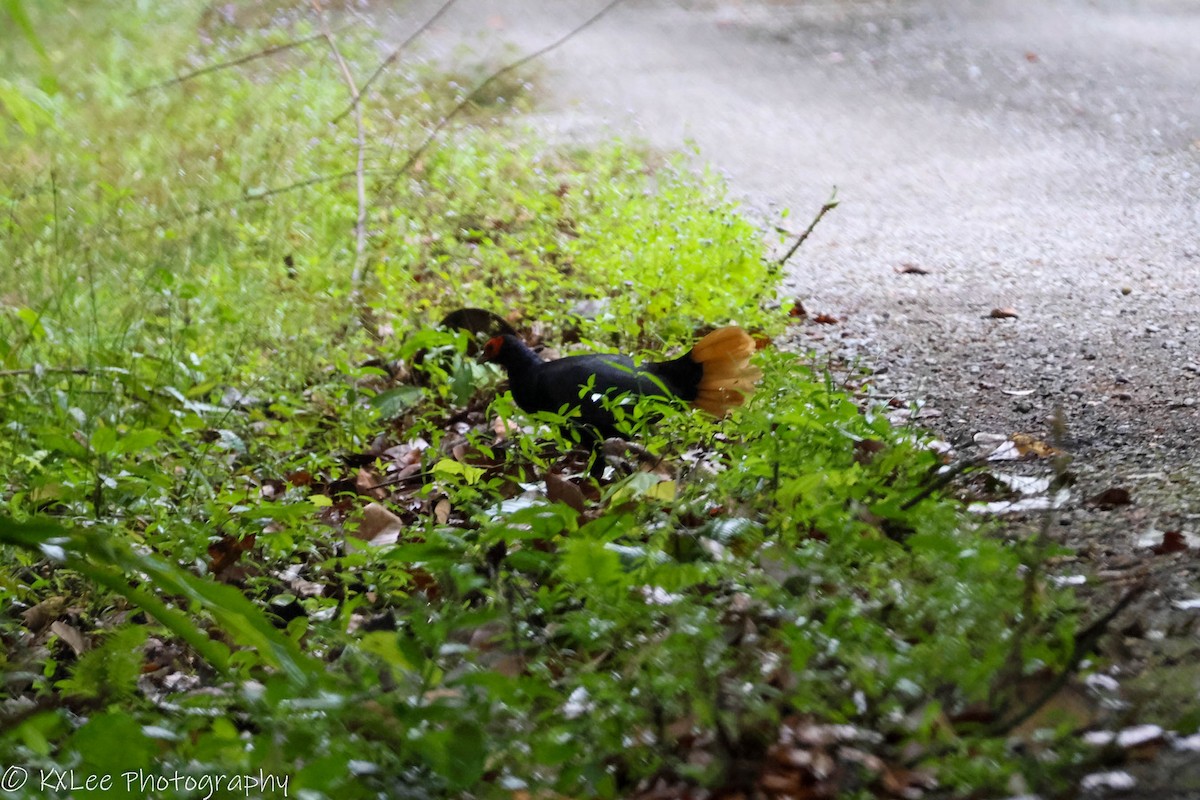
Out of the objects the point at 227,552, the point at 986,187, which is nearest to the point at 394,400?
the point at 227,552

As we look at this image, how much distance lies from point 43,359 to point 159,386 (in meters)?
0.62

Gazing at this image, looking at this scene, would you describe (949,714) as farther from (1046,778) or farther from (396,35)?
(396,35)

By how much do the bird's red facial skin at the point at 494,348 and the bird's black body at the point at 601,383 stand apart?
0.16 meters

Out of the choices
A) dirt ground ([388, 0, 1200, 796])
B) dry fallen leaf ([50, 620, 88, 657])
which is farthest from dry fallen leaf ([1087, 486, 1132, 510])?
dry fallen leaf ([50, 620, 88, 657])

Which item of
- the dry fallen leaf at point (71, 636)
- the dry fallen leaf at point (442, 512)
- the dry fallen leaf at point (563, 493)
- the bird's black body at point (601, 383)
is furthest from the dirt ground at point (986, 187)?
the dry fallen leaf at point (71, 636)

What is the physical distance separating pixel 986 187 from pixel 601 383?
3509 millimetres

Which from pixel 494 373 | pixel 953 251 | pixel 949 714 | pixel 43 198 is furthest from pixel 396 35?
pixel 949 714

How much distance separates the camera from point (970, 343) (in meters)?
3.55

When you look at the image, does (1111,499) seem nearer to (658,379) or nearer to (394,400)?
(658,379)

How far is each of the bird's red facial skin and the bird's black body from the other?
16cm

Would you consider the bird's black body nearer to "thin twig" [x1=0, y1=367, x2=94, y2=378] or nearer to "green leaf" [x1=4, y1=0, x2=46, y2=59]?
"thin twig" [x1=0, y1=367, x2=94, y2=378]

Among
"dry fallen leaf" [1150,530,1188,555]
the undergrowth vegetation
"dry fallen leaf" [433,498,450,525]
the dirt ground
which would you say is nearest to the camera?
the undergrowth vegetation

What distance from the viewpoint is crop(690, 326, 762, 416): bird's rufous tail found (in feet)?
8.94

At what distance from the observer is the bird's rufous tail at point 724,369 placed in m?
2.72
